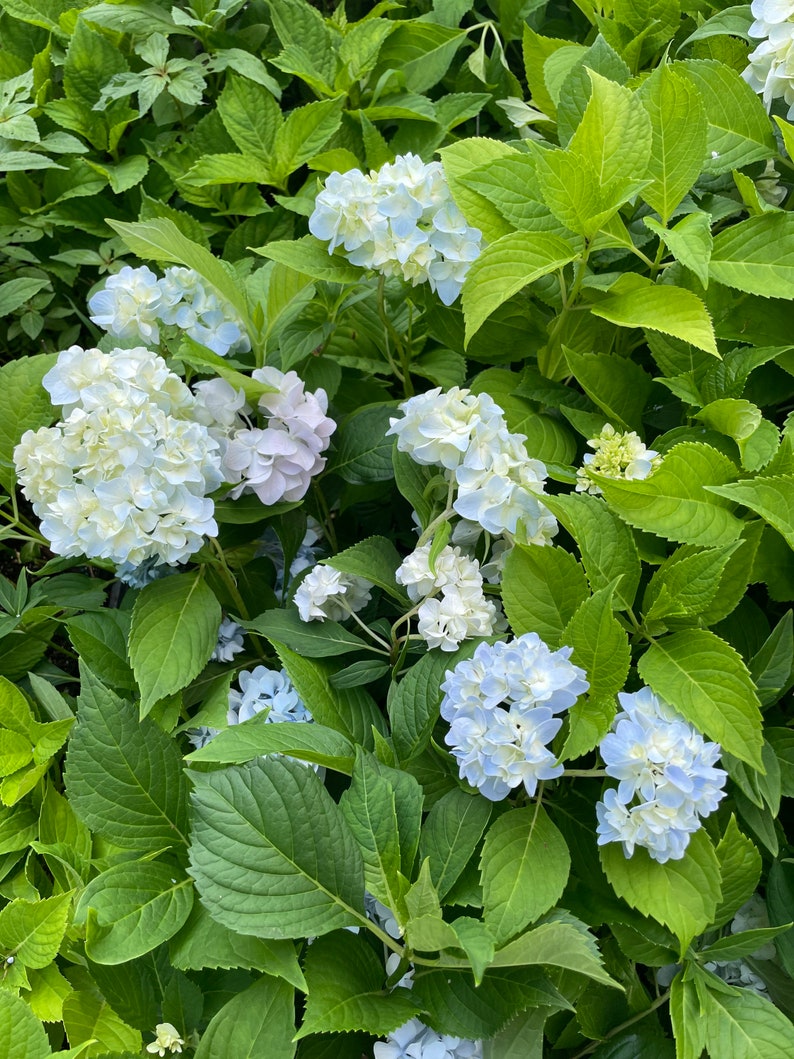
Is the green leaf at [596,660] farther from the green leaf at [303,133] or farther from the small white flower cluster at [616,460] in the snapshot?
the green leaf at [303,133]

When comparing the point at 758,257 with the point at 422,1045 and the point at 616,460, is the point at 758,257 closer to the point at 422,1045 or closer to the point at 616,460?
the point at 616,460

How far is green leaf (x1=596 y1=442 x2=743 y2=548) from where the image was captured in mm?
932

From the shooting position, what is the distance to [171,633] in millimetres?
1081

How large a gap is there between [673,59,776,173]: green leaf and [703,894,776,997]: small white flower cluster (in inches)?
36.6

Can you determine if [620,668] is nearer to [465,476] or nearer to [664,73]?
[465,476]

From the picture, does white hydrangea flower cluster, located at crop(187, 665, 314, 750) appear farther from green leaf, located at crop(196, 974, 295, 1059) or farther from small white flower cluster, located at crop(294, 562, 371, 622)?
green leaf, located at crop(196, 974, 295, 1059)

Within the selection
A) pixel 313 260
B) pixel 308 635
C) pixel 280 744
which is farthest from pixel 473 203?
pixel 280 744

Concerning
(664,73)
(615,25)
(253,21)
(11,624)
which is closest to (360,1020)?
(11,624)

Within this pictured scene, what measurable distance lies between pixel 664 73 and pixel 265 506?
712mm

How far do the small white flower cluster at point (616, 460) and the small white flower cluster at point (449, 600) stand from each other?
0.52 ft

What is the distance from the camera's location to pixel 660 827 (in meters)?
0.83

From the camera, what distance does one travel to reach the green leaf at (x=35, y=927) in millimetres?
1040

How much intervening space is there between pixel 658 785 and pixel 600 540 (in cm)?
26

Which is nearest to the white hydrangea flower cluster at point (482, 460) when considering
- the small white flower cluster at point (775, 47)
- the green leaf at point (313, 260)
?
the green leaf at point (313, 260)
